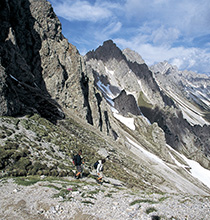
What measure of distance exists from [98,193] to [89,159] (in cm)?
1175

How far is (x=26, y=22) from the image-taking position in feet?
177

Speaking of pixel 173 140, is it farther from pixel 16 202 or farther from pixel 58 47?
pixel 16 202

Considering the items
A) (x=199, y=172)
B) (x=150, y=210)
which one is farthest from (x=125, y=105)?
(x=150, y=210)

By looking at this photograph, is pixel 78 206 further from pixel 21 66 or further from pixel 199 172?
pixel 199 172

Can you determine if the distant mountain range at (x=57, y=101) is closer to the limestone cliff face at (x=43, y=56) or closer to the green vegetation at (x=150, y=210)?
the limestone cliff face at (x=43, y=56)

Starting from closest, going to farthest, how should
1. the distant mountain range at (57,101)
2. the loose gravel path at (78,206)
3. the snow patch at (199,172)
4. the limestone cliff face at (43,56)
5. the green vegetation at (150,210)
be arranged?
the loose gravel path at (78,206)
the green vegetation at (150,210)
the distant mountain range at (57,101)
the limestone cliff face at (43,56)
the snow patch at (199,172)

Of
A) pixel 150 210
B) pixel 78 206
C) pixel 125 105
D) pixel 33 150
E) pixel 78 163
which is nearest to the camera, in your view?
pixel 150 210

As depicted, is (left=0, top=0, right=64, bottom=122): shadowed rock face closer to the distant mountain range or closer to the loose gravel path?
the distant mountain range

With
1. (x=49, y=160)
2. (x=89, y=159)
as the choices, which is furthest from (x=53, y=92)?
(x=49, y=160)

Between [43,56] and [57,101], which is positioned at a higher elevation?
[43,56]

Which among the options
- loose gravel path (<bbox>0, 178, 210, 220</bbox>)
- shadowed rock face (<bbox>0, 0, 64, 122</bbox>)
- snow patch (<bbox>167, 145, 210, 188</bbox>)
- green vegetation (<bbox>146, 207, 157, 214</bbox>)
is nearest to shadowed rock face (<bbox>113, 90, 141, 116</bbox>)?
snow patch (<bbox>167, 145, 210, 188</bbox>)

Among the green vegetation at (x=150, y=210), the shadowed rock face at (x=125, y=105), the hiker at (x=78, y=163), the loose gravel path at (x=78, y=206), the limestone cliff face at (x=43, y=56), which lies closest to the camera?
the loose gravel path at (x=78, y=206)

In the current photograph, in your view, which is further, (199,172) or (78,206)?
(199,172)

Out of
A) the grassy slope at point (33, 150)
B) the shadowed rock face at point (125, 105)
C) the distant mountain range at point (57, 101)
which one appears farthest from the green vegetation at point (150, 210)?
the shadowed rock face at point (125, 105)
